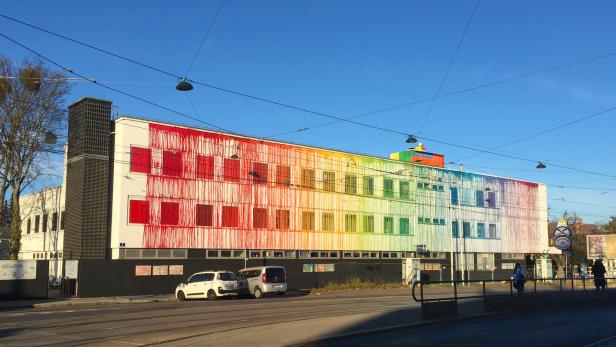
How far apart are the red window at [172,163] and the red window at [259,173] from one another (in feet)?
21.2

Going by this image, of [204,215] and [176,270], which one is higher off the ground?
[204,215]

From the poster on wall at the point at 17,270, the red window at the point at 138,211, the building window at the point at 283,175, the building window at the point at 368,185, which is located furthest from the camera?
the building window at the point at 368,185

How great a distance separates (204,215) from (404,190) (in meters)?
22.1

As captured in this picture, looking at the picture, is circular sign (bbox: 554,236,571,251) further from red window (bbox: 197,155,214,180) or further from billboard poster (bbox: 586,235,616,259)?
billboard poster (bbox: 586,235,616,259)

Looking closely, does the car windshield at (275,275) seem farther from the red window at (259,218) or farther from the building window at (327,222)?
the building window at (327,222)

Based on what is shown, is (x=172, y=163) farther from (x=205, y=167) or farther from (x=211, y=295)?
(x=211, y=295)

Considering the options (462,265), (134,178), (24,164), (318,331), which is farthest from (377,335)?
(462,265)

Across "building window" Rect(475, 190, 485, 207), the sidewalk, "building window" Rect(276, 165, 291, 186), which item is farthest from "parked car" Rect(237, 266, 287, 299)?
"building window" Rect(475, 190, 485, 207)

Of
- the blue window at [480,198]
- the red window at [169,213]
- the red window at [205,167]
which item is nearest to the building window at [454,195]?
the blue window at [480,198]

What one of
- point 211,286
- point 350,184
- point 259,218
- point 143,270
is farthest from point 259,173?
point 211,286

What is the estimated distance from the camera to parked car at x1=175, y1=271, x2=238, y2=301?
106ft

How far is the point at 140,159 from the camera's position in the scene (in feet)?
133

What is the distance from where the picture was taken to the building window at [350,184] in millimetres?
53125

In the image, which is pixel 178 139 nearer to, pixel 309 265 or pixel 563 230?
pixel 309 265
